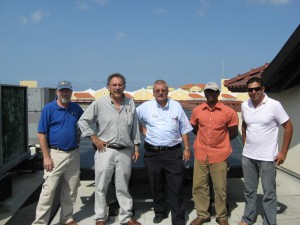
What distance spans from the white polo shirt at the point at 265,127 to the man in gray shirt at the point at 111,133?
139 centimetres

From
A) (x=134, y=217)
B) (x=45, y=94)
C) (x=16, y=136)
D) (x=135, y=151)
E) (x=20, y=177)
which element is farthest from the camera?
(x=45, y=94)

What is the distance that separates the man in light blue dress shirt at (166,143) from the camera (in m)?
3.84

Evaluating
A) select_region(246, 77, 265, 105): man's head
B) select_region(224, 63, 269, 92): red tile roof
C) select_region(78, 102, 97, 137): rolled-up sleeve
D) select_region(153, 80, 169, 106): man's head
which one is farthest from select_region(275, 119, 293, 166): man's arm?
select_region(224, 63, 269, 92): red tile roof

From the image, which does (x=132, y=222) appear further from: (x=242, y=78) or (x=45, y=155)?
(x=242, y=78)

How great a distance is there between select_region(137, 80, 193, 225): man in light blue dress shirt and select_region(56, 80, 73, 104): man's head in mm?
889

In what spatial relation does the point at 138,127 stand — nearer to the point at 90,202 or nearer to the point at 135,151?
the point at 135,151

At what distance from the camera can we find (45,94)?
25.1ft

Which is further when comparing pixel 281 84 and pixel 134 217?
pixel 281 84

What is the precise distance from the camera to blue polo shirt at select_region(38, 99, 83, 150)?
3.61 m

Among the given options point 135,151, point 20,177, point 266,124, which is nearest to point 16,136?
point 20,177

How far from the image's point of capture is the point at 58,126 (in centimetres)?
367

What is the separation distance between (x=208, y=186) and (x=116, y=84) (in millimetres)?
1693

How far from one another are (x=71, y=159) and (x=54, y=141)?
293 mm

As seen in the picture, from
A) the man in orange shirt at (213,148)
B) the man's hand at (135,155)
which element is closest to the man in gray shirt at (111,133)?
the man's hand at (135,155)
